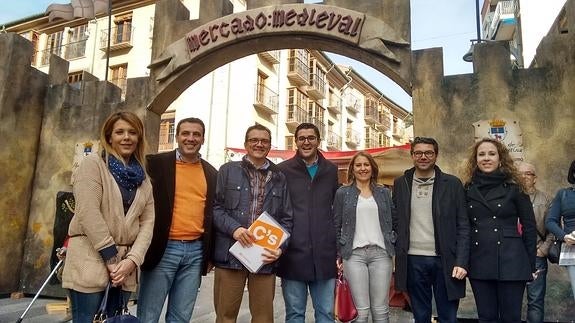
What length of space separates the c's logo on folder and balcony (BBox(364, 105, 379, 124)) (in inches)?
1202

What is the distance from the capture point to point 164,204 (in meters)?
3.18

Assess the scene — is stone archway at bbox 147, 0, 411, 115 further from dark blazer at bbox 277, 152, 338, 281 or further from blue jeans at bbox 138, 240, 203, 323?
blue jeans at bbox 138, 240, 203, 323

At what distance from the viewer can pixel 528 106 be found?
511 centimetres

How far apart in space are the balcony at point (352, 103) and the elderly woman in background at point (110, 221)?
93.8 ft

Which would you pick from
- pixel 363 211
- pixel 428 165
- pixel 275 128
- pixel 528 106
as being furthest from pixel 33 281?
pixel 275 128

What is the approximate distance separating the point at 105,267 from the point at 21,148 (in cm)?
535

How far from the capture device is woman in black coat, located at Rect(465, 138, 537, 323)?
10.3 feet

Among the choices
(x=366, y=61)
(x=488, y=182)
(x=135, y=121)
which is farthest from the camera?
(x=366, y=61)

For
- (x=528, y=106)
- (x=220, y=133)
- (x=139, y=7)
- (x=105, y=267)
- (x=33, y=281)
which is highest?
→ (x=139, y=7)

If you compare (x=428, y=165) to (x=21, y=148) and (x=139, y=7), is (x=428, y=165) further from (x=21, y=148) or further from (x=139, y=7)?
(x=139, y=7)

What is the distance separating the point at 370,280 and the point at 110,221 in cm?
198

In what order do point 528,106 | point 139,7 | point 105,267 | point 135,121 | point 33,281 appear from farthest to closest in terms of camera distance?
1. point 139,7
2. point 33,281
3. point 528,106
4. point 135,121
5. point 105,267

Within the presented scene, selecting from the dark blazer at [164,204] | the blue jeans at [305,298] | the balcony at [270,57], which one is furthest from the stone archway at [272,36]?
the balcony at [270,57]

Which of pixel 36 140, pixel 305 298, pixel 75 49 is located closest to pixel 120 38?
pixel 75 49
